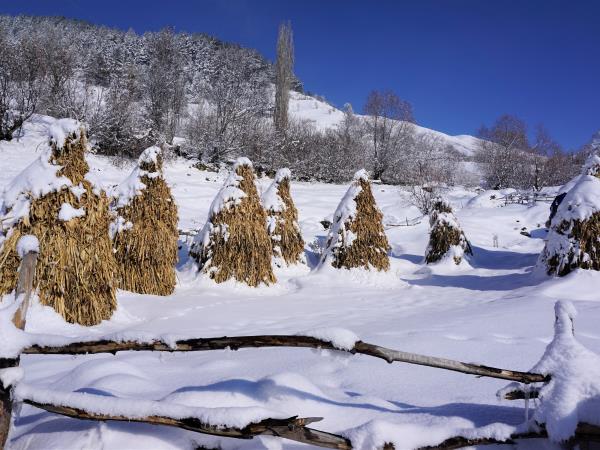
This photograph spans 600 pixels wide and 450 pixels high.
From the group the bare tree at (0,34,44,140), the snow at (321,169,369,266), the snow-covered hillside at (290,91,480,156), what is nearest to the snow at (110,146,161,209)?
the snow at (321,169,369,266)

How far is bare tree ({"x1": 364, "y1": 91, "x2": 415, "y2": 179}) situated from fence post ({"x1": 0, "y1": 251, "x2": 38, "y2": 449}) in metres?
34.6

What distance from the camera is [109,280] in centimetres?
443

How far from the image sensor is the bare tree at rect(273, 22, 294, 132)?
114 feet

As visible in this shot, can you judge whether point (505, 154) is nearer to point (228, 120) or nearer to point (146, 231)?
point (228, 120)

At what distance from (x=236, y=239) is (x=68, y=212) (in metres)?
3.71

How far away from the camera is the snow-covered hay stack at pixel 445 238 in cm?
1119

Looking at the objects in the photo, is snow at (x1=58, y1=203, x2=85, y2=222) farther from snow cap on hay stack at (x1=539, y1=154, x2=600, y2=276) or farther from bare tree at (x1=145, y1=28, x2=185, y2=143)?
bare tree at (x1=145, y1=28, x2=185, y2=143)

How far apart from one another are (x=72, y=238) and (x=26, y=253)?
2.78 metres

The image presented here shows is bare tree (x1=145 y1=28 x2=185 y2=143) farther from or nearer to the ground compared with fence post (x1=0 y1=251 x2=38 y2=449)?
farther from the ground

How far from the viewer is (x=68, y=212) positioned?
163 inches

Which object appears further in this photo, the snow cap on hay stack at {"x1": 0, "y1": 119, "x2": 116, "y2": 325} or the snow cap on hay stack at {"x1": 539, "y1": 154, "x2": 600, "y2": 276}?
the snow cap on hay stack at {"x1": 539, "y1": 154, "x2": 600, "y2": 276}

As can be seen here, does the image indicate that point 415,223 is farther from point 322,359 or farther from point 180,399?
point 180,399

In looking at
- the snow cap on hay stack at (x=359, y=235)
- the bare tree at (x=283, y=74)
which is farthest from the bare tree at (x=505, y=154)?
the snow cap on hay stack at (x=359, y=235)

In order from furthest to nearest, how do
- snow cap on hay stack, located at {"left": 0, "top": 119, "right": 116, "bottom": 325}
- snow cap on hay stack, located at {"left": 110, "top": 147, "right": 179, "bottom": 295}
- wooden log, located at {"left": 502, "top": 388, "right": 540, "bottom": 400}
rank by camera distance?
snow cap on hay stack, located at {"left": 110, "top": 147, "right": 179, "bottom": 295}, snow cap on hay stack, located at {"left": 0, "top": 119, "right": 116, "bottom": 325}, wooden log, located at {"left": 502, "top": 388, "right": 540, "bottom": 400}
